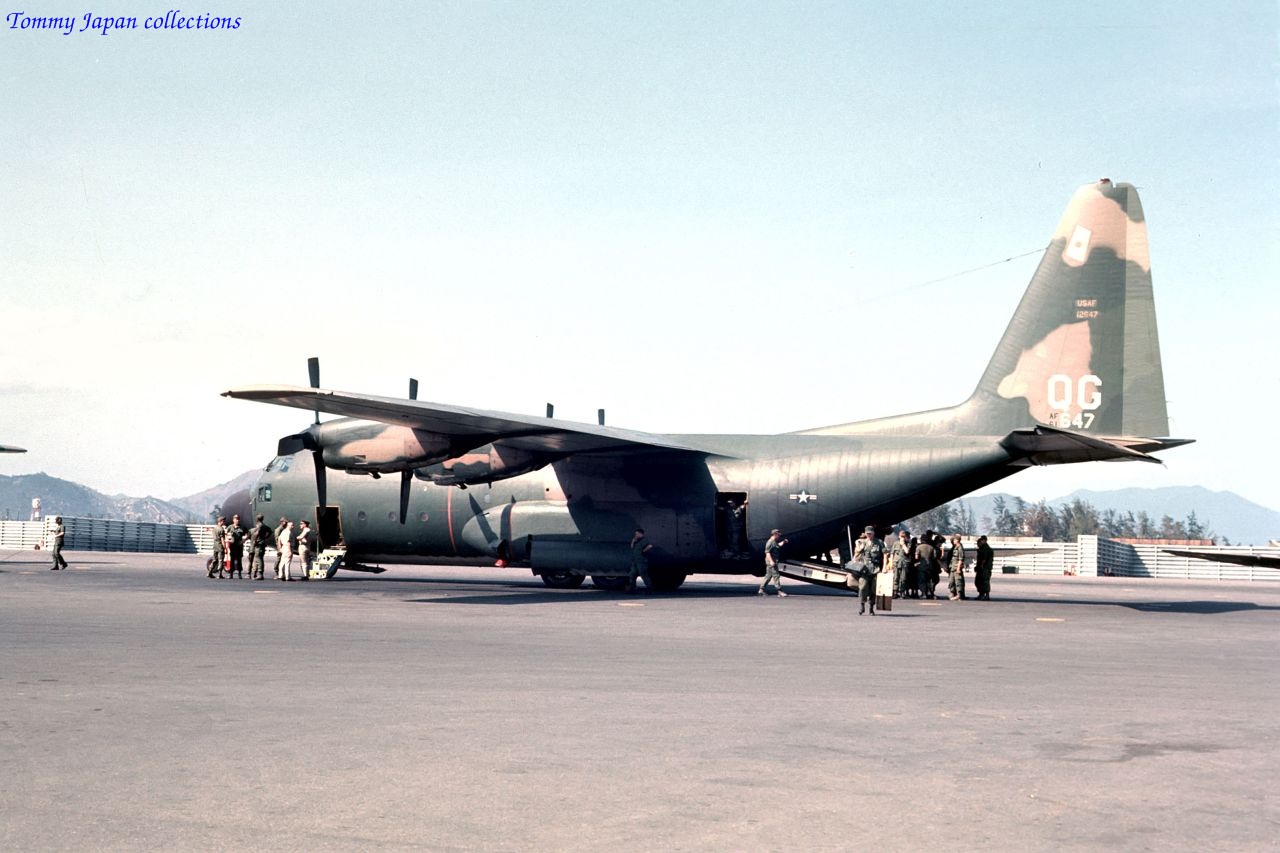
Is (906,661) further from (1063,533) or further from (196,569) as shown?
(1063,533)

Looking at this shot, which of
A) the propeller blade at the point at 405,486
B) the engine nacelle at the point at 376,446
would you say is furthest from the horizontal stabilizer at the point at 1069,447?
the propeller blade at the point at 405,486

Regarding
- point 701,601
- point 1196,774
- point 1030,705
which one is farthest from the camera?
point 701,601

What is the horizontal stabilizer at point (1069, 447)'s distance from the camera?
24.1 metres

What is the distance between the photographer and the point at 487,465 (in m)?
28.5

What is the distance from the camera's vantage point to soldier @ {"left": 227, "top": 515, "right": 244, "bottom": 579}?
34.5 metres

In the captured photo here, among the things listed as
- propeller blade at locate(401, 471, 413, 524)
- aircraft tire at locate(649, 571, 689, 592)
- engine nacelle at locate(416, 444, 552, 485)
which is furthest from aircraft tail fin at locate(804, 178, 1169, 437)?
propeller blade at locate(401, 471, 413, 524)

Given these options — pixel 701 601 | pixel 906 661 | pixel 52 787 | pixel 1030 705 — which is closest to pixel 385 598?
pixel 701 601

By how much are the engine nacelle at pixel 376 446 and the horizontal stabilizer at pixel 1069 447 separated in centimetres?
1226

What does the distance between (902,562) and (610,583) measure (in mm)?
7309

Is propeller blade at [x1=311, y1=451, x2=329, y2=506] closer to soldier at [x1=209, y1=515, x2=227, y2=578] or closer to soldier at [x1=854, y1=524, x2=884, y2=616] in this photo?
soldier at [x1=209, y1=515, x2=227, y2=578]

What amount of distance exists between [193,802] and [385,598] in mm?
18966

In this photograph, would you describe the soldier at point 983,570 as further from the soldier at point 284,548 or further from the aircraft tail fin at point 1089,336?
the soldier at point 284,548

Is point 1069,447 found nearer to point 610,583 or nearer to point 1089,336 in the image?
point 1089,336

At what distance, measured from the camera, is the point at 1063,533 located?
167m
